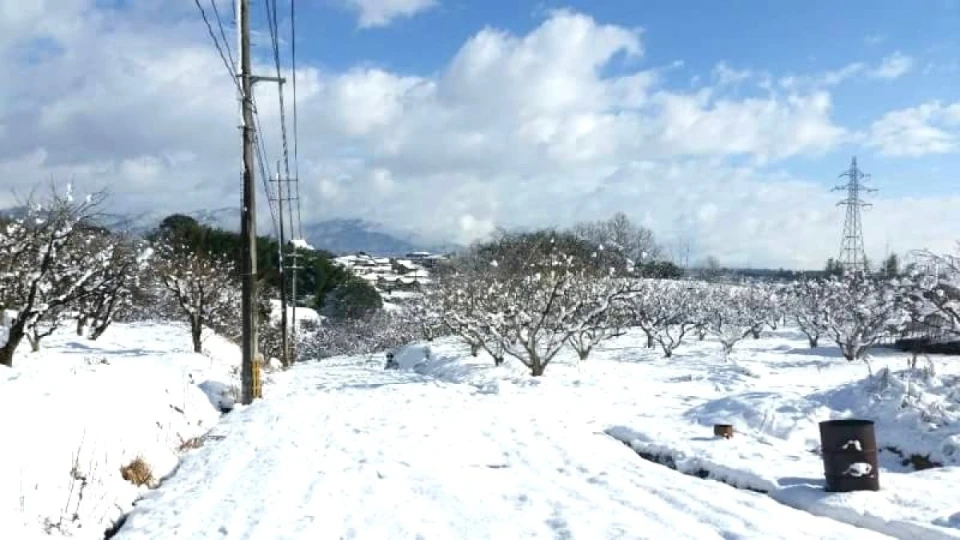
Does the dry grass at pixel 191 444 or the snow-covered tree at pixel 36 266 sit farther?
the snow-covered tree at pixel 36 266

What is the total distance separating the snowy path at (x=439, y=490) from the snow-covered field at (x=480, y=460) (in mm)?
30

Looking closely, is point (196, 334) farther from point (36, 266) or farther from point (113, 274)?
point (36, 266)

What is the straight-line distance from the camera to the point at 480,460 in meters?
9.26

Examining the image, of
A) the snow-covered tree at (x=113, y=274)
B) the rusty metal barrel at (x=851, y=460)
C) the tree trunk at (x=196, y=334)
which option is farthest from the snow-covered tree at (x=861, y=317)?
the snow-covered tree at (x=113, y=274)

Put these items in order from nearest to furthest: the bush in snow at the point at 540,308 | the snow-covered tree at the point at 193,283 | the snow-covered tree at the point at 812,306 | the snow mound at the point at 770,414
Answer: the snow mound at the point at 770,414 < the bush in snow at the point at 540,308 < the snow-covered tree at the point at 193,283 < the snow-covered tree at the point at 812,306

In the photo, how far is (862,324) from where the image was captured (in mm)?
26844

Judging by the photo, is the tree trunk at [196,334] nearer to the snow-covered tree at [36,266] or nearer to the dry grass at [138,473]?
the snow-covered tree at [36,266]

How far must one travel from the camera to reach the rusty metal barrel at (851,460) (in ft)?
24.1

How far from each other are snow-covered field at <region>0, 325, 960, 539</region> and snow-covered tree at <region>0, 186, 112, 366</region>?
1.02 m

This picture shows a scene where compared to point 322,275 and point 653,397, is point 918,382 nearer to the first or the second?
point 653,397

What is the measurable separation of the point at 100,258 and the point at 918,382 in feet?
57.4

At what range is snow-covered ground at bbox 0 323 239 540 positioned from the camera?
6332mm

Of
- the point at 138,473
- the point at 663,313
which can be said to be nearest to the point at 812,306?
the point at 663,313

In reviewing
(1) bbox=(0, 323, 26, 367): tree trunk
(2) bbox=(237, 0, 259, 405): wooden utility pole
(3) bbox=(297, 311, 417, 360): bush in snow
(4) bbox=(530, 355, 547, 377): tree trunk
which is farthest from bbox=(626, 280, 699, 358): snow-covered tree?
(3) bbox=(297, 311, 417, 360): bush in snow
